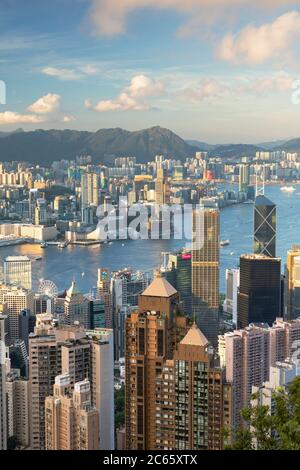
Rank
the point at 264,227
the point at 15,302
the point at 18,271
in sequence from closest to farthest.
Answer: the point at 15,302 < the point at 18,271 < the point at 264,227

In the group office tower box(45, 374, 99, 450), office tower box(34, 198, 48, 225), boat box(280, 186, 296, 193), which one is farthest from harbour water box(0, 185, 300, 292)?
office tower box(45, 374, 99, 450)

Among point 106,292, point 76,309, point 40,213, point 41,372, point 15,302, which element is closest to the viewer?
point 41,372

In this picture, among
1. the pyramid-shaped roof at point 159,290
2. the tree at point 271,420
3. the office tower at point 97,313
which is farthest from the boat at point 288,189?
the tree at point 271,420

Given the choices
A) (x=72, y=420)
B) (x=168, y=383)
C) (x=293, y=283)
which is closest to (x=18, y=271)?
(x=293, y=283)

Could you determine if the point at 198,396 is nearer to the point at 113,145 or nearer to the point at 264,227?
the point at 113,145

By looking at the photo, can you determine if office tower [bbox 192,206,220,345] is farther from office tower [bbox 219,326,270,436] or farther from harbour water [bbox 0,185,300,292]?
office tower [bbox 219,326,270,436]

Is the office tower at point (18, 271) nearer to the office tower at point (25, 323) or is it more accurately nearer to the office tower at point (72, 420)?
the office tower at point (25, 323)

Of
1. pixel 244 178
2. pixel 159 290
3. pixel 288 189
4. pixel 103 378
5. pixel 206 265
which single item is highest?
pixel 244 178
